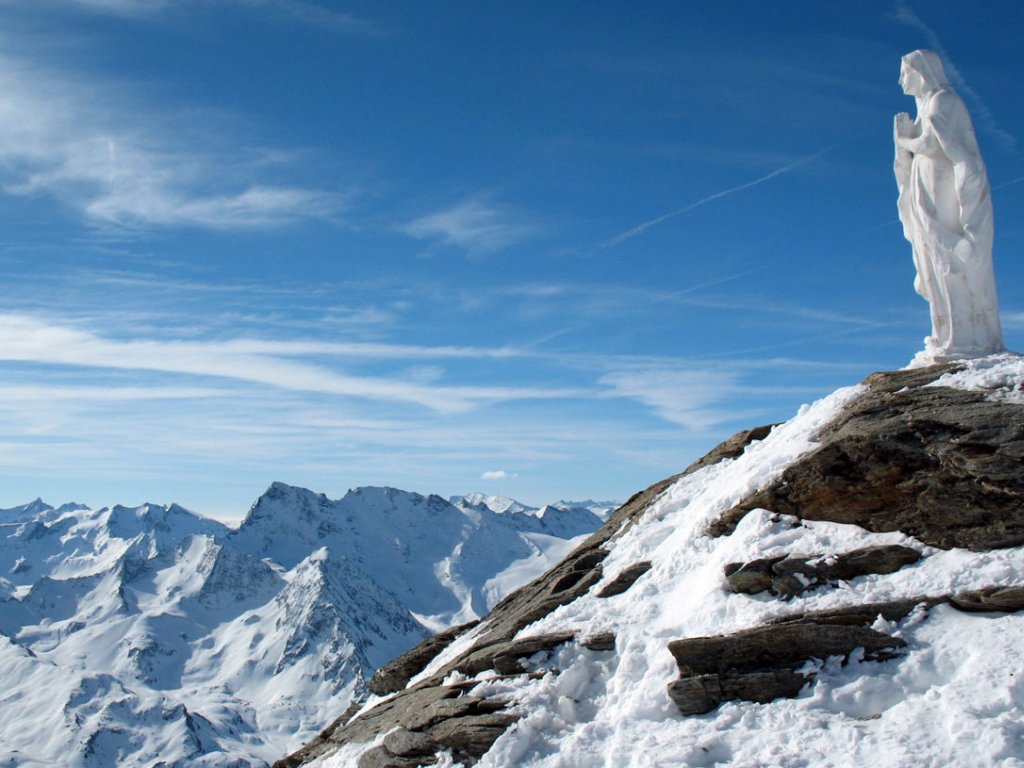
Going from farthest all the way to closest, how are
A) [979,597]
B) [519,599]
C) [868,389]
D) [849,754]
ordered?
[519,599] → [868,389] → [979,597] → [849,754]

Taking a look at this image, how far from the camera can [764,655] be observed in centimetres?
1748

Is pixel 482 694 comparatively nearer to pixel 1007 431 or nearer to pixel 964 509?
pixel 964 509

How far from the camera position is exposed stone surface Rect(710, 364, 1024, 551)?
18.7 metres

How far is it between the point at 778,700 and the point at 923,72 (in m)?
16.6

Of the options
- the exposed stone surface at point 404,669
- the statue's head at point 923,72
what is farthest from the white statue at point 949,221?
the exposed stone surface at point 404,669

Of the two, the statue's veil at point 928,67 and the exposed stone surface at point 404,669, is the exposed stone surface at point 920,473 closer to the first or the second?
the statue's veil at point 928,67

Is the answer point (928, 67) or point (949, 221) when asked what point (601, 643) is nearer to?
point (949, 221)

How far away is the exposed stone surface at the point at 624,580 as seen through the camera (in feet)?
73.5

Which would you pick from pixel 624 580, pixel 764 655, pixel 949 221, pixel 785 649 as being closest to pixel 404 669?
pixel 624 580

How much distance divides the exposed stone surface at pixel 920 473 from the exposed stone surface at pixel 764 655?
2.97 m

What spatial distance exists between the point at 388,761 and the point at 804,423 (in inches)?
482

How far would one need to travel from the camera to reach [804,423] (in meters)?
23.9

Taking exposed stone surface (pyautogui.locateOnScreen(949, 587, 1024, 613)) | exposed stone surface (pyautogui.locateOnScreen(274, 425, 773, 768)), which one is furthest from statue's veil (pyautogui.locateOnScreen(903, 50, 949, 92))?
exposed stone surface (pyautogui.locateOnScreen(949, 587, 1024, 613))

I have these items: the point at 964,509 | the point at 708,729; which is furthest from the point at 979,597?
the point at 708,729
